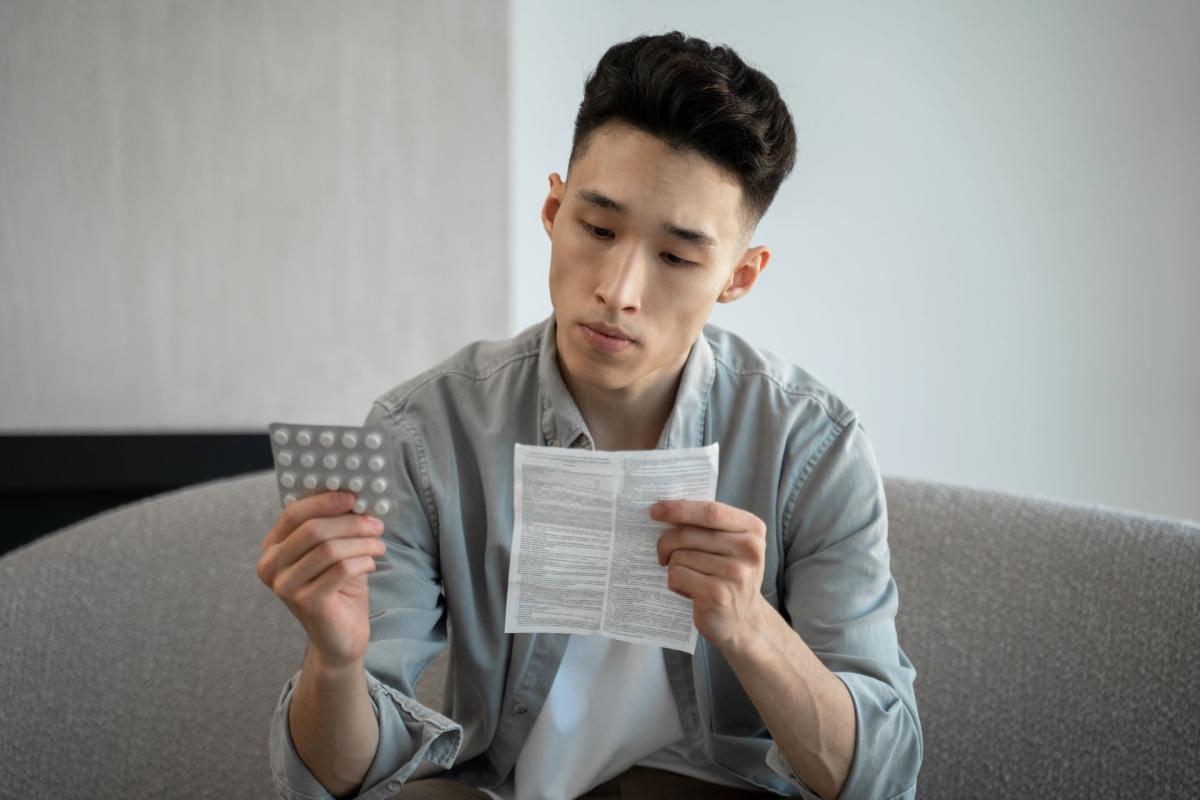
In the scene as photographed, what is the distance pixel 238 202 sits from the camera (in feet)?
7.84

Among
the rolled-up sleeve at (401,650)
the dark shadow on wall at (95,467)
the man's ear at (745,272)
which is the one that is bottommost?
the dark shadow on wall at (95,467)

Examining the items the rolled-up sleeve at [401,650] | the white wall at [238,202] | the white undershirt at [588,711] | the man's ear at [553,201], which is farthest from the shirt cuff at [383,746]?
the white wall at [238,202]

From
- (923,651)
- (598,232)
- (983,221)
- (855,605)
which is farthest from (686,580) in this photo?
(983,221)

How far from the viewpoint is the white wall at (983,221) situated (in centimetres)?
263

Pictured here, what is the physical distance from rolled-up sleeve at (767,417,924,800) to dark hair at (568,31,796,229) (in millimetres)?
333

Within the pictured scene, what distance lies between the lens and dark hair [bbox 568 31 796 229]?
1350mm

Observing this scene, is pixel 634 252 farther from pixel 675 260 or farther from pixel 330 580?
pixel 330 580

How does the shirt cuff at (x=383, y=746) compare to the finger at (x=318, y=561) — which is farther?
the shirt cuff at (x=383, y=746)

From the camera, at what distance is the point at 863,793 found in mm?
1308

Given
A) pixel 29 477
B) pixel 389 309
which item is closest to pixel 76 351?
pixel 29 477

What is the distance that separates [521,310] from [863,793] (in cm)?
142

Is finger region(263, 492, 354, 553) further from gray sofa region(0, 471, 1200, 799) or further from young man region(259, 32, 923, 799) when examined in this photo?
gray sofa region(0, 471, 1200, 799)

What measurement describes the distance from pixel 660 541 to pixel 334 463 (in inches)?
13.3

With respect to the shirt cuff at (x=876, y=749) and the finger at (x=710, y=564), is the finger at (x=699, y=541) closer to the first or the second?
the finger at (x=710, y=564)
